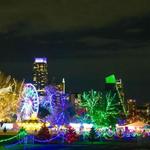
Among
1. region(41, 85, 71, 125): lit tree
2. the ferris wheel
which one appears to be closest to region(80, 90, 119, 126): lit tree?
region(41, 85, 71, 125): lit tree

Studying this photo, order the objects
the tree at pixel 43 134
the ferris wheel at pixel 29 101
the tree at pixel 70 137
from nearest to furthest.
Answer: the tree at pixel 70 137 < the tree at pixel 43 134 < the ferris wheel at pixel 29 101

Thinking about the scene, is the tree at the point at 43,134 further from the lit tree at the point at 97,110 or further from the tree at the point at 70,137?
the lit tree at the point at 97,110

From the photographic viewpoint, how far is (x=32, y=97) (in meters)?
92.6

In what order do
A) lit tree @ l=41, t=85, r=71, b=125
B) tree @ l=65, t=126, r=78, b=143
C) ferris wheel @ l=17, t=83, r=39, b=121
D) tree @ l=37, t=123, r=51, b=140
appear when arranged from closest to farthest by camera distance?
tree @ l=65, t=126, r=78, b=143, tree @ l=37, t=123, r=51, b=140, ferris wheel @ l=17, t=83, r=39, b=121, lit tree @ l=41, t=85, r=71, b=125

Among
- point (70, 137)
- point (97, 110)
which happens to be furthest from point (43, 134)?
point (97, 110)

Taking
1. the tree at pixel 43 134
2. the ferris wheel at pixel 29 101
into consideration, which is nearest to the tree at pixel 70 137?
the tree at pixel 43 134

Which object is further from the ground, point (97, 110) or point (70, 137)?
point (97, 110)

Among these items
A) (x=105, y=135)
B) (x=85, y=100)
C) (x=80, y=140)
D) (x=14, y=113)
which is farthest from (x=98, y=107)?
(x=80, y=140)

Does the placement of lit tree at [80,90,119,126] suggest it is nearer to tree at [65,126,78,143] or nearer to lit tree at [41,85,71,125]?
lit tree at [41,85,71,125]

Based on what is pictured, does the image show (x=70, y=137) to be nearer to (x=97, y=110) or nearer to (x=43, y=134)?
(x=43, y=134)

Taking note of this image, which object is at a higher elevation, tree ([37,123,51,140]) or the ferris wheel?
the ferris wheel

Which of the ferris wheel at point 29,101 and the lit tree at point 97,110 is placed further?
the lit tree at point 97,110

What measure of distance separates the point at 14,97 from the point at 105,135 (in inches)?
1196

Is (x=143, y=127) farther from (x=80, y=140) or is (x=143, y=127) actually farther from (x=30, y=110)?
(x=80, y=140)
